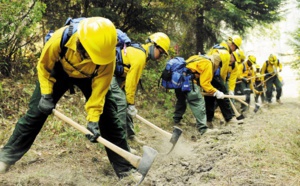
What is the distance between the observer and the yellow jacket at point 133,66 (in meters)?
5.40

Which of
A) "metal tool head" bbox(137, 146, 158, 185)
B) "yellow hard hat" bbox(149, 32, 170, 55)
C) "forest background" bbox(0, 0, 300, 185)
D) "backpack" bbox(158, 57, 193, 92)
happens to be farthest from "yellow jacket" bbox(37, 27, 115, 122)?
"backpack" bbox(158, 57, 193, 92)

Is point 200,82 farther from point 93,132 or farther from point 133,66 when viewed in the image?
point 93,132

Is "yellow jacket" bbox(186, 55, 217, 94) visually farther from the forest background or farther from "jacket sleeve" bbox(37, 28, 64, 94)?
"jacket sleeve" bbox(37, 28, 64, 94)

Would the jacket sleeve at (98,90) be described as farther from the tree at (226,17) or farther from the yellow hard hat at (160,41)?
the tree at (226,17)

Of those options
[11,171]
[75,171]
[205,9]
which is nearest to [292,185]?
[75,171]

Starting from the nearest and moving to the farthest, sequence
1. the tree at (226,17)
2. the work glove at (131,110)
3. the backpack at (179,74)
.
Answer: the work glove at (131,110)
the backpack at (179,74)
the tree at (226,17)

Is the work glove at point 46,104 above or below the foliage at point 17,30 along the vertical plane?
below

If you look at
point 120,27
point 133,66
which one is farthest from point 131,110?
point 120,27

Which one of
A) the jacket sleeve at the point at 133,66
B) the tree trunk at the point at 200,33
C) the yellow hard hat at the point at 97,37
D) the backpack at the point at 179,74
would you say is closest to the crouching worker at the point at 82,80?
the yellow hard hat at the point at 97,37

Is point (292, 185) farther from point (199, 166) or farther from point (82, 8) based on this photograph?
point (82, 8)

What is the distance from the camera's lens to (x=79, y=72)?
4.06 meters

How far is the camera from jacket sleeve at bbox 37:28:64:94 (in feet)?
12.3

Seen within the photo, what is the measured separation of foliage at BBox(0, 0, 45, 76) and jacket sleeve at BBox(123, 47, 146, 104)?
238cm

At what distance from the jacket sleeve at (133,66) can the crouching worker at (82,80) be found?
1018 mm
